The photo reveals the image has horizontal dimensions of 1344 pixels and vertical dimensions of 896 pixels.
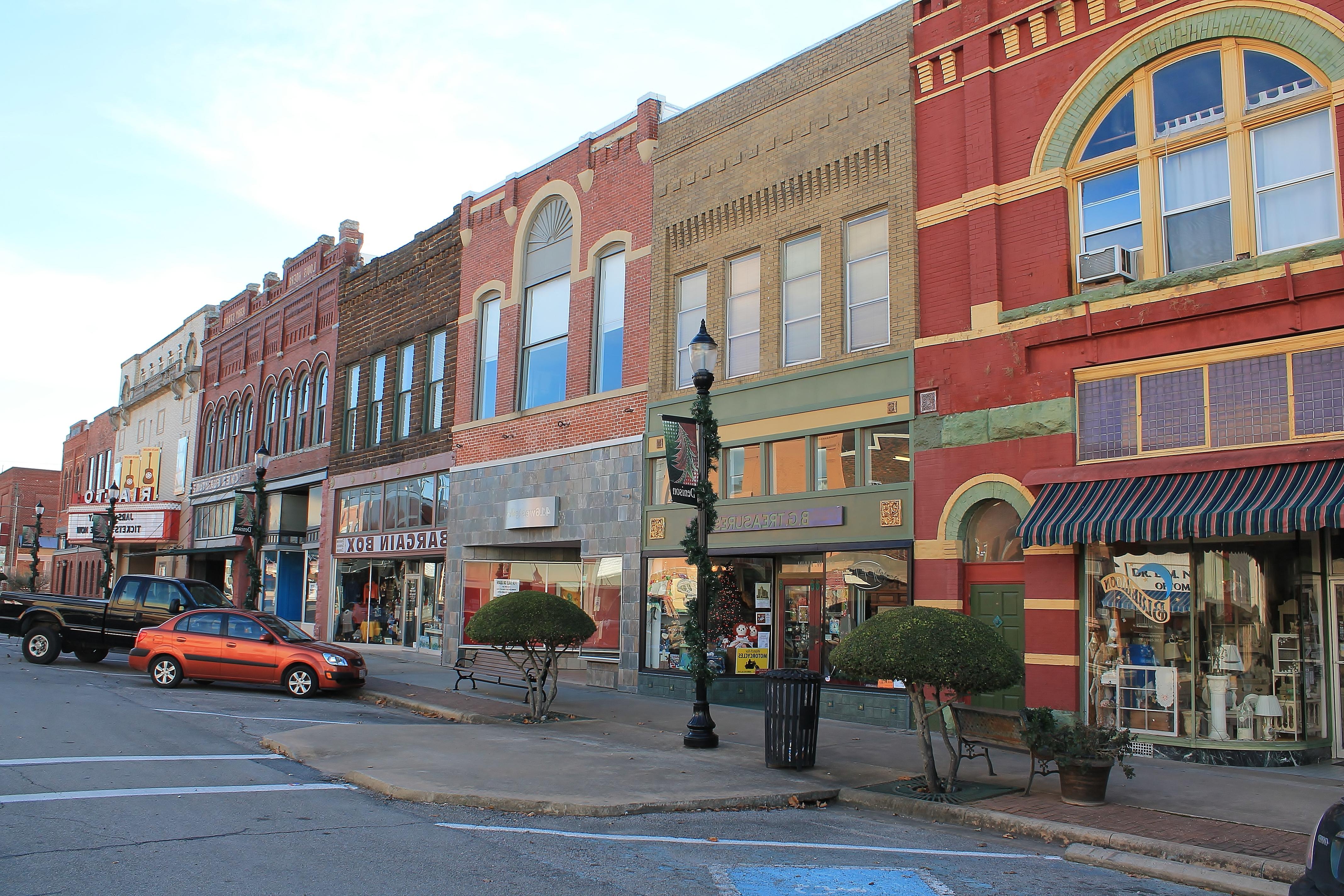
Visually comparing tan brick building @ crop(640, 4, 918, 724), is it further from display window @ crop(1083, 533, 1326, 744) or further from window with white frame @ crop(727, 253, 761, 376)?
display window @ crop(1083, 533, 1326, 744)

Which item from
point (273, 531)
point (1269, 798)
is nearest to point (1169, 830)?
point (1269, 798)

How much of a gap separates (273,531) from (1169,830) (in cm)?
3052

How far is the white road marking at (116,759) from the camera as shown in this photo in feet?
33.7

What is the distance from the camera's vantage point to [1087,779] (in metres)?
9.78

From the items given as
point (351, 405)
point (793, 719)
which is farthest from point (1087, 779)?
point (351, 405)

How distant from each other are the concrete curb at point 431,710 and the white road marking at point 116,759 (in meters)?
4.22

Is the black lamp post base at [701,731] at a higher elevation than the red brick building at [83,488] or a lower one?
lower

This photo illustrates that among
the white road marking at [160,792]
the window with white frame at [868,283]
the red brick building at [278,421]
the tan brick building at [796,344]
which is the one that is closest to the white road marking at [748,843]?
the white road marking at [160,792]

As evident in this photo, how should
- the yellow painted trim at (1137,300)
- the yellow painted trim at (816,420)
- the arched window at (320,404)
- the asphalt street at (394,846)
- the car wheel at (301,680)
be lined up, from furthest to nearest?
1. the arched window at (320,404)
2. the car wheel at (301,680)
3. the yellow painted trim at (816,420)
4. the yellow painted trim at (1137,300)
5. the asphalt street at (394,846)

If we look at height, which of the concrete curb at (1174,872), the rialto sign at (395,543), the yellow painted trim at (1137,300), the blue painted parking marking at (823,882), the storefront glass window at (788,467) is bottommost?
the concrete curb at (1174,872)

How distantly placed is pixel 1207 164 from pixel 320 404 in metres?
27.0

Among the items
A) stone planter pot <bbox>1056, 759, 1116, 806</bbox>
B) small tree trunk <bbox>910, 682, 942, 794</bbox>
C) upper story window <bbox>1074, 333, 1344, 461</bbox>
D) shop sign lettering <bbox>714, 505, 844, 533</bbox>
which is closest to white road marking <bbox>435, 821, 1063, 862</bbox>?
stone planter pot <bbox>1056, 759, 1116, 806</bbox>

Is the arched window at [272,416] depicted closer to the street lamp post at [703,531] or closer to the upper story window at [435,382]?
the upper story window at [435,382]

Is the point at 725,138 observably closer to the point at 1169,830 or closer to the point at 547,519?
the point at 547,519
